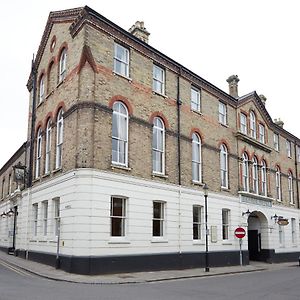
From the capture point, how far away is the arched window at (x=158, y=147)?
2125 centimetres

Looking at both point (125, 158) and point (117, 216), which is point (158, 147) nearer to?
point (125, 158)

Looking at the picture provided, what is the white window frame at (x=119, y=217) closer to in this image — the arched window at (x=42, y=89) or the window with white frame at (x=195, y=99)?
the window with white frame at (x=195, y=99)

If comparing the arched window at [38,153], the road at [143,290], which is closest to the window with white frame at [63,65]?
the arched window at [38,153]

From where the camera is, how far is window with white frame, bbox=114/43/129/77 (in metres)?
20.1

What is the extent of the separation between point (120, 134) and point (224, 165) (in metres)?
9.82

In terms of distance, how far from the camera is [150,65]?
21891 millimetres

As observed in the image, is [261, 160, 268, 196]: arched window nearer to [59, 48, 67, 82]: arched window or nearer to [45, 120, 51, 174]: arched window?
[45, 120, 51, 174]: arched window

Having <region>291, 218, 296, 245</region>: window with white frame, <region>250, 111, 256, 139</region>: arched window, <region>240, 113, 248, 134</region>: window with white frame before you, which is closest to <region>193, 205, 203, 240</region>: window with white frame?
<region>240, 113, 248, 134</region>: window with white frame

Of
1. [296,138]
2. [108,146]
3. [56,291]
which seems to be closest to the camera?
[56,291]

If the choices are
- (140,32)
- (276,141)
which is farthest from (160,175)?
(276,141)

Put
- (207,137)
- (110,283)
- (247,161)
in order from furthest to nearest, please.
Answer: (247,161), (207,137), (110,283)

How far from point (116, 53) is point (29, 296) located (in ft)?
42.0

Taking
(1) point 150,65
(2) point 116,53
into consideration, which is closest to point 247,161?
(1) point 150,65

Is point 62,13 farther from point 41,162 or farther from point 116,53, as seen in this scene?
point 41,162
